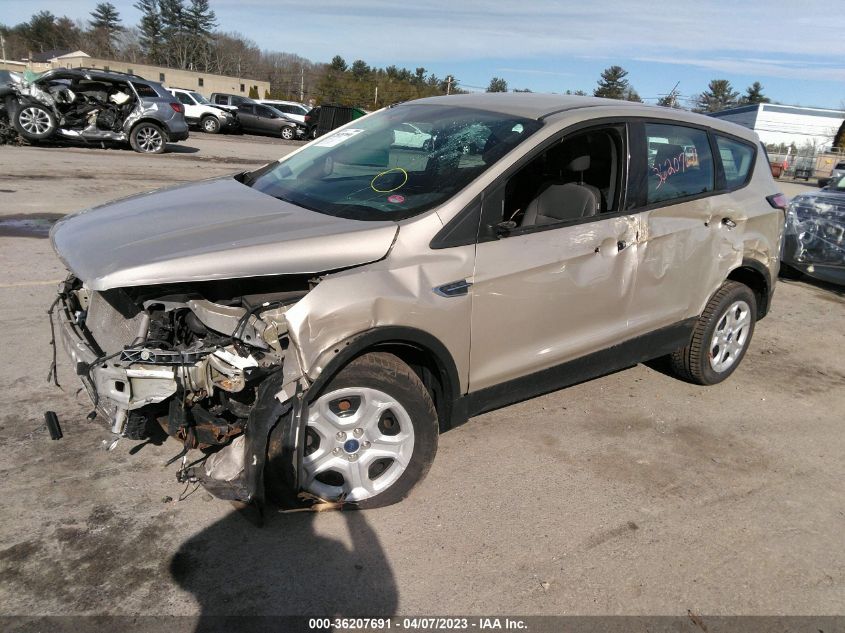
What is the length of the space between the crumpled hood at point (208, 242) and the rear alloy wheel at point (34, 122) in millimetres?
13917

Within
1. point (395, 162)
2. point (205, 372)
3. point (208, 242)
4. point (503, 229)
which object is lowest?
point (205, 372)

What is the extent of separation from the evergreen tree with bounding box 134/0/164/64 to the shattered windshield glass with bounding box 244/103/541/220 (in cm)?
8822

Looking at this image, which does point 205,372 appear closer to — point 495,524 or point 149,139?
point 495,524

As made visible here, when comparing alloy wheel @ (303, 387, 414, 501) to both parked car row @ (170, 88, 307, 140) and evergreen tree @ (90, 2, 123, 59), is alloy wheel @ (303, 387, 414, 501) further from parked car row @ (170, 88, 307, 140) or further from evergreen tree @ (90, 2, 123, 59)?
evergreen tree @ (90, 2, 123, 59)

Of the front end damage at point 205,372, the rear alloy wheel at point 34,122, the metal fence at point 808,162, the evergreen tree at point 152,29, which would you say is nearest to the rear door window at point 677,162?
the front end damage at point 205,372

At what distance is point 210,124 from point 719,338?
1003 inches

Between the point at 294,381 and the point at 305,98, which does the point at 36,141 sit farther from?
the point at 305,98

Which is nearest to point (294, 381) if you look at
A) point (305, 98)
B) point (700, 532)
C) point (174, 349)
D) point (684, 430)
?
point (174, 349)

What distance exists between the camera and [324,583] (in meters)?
2.65

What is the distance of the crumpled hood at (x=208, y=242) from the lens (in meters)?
2.62

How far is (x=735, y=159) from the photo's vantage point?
4.65 m

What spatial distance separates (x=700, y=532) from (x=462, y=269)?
5.71 ft

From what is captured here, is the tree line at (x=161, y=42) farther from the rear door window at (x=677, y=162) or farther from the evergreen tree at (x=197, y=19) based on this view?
the rear door window at (x=677, y=162)

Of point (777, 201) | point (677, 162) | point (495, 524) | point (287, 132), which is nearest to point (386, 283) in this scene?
point (495, 524)
